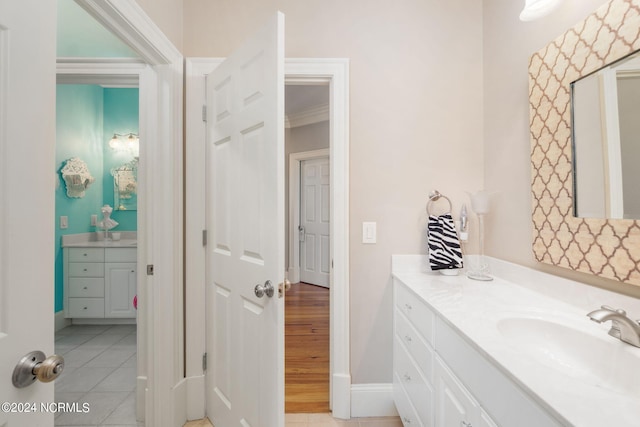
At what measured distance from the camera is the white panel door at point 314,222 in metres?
4.56

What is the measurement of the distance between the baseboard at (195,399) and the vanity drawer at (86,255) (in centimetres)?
209

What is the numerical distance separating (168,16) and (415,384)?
89.9 inches

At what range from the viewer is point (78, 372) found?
2166 mm

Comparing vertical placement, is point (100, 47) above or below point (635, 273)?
above

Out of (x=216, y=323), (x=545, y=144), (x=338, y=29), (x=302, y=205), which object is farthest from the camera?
(x=302, y=205)

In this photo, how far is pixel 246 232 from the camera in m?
1.36

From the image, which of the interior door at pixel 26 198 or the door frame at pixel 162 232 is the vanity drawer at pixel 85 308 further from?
the interior door at pixel 26 198

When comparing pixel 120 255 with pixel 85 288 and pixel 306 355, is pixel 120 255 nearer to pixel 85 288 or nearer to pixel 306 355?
pixel 85 288

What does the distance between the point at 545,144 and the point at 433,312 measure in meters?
0.92

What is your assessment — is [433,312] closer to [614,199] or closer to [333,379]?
[614,199]

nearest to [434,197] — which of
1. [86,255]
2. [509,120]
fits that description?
[509,120]

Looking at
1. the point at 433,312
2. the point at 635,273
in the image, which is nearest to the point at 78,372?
the point at 433,312

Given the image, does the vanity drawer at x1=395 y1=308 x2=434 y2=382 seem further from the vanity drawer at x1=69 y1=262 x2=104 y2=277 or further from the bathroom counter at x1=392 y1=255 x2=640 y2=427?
the vanity drawer at x1=69 y1=262 x2=104 y2=277

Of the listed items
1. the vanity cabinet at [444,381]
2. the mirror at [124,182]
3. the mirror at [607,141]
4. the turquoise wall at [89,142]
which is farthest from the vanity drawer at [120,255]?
the mirror at [607,141]
